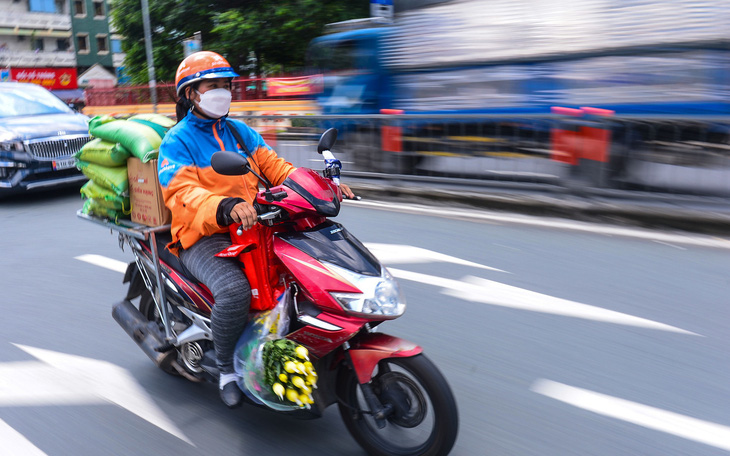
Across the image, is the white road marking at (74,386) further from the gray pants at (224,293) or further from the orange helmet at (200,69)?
the orange helmet at (200,69)

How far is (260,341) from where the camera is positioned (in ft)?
9.25

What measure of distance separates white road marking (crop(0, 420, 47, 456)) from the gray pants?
95 centimetres

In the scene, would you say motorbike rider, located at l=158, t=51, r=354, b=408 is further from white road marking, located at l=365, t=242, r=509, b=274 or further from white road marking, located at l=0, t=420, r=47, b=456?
white road marking, located at l=365, t=242, r=509, b=274

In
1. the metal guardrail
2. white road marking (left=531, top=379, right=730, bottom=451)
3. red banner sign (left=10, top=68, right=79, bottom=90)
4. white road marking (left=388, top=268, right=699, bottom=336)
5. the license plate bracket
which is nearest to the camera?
white road marking (left=531, top=379, right=730, bottom=451)

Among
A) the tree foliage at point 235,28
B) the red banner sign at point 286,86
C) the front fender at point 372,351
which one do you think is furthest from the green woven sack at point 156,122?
the tree foliage at point 235,28

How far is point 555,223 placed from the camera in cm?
678

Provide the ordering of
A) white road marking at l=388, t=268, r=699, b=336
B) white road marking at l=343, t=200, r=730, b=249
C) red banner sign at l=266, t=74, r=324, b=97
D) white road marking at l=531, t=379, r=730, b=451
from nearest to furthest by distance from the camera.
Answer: white road marking at l=531, t=379, r=730, b=451
white road marking at l=388, t=268, r=699, b=336
white road marking at l=343, t=200, r=730, b=249
red banner sign at l=266, t=74, r=324, b=97

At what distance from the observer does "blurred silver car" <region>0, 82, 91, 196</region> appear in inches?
355

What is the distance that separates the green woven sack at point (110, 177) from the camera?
3.42 m

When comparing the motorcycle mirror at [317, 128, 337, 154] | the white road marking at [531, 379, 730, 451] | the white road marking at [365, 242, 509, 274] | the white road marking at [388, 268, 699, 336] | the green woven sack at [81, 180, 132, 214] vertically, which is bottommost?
the white road marking at [531, 379, 730, 451]

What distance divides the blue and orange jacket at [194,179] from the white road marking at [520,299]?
2.19m

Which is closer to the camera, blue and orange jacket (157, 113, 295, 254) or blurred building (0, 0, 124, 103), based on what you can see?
blue and orange jacket (157, 113, 295, 254)

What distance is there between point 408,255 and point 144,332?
2.85 meters

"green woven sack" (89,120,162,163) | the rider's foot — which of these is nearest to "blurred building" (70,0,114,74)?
"green woven sack" (89,120,162,163)
